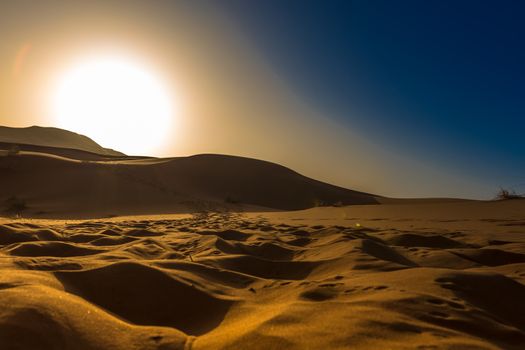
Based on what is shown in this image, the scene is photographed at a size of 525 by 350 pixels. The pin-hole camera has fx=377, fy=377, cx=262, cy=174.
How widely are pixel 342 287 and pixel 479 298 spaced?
2.36 feet

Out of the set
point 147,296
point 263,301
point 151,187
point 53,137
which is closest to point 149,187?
point 151,187

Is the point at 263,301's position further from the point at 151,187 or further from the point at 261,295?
the point at 151,187

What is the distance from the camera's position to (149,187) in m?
17.4

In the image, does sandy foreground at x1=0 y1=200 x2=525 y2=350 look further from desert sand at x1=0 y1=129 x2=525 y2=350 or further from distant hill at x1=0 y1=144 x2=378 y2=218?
distant hill at x1=0 y1=144 x2=378 y2=218

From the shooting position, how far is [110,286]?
89.3 inches

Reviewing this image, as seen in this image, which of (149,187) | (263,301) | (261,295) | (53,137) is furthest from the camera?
(53,137)

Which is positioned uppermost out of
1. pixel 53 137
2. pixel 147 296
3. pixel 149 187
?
pixel 53 137

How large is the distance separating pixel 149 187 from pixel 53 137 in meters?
66.1

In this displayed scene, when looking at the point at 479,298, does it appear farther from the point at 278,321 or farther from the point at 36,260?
the point at 36,260

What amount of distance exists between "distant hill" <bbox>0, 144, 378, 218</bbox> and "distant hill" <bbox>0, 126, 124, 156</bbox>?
148 ft

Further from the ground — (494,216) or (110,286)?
(494,216)

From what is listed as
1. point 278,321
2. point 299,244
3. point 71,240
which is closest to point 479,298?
point 278,321

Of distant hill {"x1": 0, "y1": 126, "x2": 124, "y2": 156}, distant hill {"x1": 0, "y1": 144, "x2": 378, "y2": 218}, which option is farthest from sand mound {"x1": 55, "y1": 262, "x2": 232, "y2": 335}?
distant hill {"x1": 0, "y1": 126, "x2": 124, "y2": 156}

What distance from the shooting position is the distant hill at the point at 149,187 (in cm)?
1320
